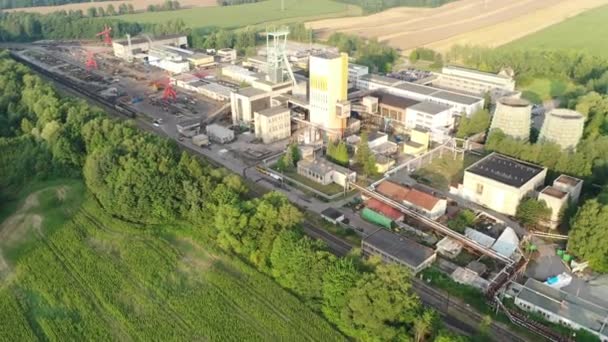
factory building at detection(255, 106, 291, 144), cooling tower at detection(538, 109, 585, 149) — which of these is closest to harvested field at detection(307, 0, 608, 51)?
cooling tower at detection(538, 109, 585, 149)

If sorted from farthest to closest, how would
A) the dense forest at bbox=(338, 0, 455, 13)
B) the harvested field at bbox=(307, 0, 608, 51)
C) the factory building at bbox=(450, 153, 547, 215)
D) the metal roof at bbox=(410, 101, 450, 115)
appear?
the dense forest at bbox=(338, 0, 455, 13)
the harvested field at bbox=(307, 0, 608, 51)
the metal roof at bbox=(410, 101, 450, 115)
the factory building at bbox=(450, 153, 547, 215)

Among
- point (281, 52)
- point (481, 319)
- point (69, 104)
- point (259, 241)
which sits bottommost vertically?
point (481, 319)

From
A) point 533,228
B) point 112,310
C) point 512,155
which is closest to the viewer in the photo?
point 112,310

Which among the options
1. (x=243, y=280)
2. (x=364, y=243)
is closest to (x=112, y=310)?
(x=243, y=280)

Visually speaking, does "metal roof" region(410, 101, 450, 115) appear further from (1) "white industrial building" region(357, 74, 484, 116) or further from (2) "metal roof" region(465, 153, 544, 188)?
(2) "metal roof" region(465, 153, 544, 188)

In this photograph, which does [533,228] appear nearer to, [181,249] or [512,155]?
[512,155]

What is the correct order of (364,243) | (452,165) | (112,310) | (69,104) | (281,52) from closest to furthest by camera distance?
(112,310)
(364,243)
(452,165)
(69,104)
(281,52)
